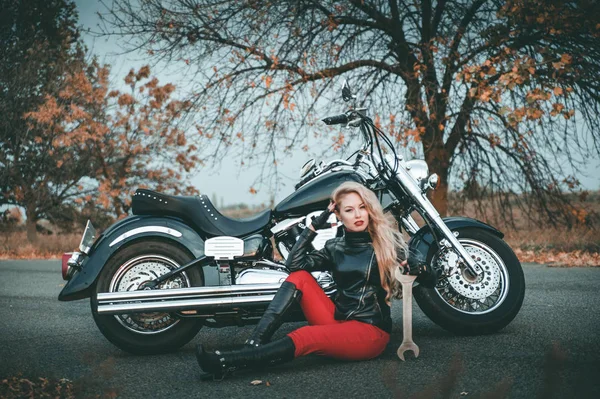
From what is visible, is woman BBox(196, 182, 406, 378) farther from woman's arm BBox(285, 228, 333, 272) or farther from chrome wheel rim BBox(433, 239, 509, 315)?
chrome wheel rim BBox(433, 239, 509, 315)

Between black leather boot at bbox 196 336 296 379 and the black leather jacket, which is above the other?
the black leather jacket

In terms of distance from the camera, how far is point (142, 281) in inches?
145

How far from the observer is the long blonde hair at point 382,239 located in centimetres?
334

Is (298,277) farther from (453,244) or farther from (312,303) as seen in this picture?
(453,244)

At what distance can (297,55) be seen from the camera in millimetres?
11008

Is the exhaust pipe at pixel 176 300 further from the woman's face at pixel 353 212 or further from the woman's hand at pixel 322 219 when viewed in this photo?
the woman's face at pixel 353 212

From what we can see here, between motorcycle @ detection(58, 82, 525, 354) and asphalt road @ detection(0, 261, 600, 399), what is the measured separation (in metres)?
0.21

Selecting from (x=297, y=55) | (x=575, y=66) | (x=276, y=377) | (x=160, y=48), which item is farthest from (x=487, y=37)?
(x=276, y=377)

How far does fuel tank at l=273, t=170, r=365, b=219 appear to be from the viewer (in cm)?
371

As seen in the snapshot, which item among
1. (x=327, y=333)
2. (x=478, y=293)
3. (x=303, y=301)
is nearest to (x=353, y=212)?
(x=303, y=301)

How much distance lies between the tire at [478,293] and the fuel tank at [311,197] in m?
0.89

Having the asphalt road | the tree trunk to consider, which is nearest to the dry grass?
the tree trunk

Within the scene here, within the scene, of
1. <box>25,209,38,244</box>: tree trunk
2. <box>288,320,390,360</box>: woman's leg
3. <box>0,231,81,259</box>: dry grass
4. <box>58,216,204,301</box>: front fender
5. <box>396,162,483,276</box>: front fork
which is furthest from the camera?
<box>25,209,38,244</box>: tree trunk

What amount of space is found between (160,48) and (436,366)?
969cm
